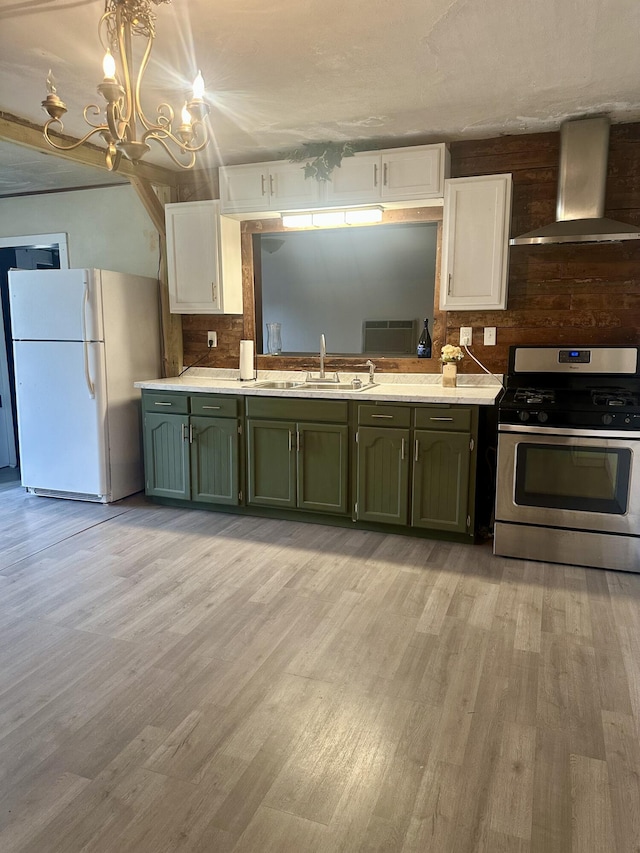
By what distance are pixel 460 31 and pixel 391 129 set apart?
1.23 m

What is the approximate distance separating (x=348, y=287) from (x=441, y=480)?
1.72 meters

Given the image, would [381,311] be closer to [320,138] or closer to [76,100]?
[320,138]

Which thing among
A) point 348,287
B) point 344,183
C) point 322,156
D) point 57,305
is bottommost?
point 57,305

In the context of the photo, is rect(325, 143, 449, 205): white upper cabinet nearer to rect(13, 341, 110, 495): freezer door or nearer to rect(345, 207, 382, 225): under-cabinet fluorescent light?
rect(345, 207, 382, 225): under-cabinet fluorescent light

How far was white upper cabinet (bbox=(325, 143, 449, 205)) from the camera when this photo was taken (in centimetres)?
357

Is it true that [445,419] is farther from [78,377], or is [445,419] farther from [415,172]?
[78,377]

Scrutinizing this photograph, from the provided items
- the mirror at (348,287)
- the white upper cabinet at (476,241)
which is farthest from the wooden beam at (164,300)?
the white upper cabinet at (476,241)

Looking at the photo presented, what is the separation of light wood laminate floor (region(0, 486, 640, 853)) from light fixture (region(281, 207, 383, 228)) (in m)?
2.16

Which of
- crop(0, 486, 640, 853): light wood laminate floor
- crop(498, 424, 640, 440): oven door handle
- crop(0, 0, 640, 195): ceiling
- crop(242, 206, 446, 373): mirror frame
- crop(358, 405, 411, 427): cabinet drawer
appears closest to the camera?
crop(0, 486, 640, 853): light wood laminate floor

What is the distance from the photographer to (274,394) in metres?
3.79

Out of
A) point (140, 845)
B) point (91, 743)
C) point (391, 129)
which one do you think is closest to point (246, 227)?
point (391, 129)

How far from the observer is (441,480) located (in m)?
3.47

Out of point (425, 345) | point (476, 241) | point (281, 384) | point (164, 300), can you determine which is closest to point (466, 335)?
point (425, 345)

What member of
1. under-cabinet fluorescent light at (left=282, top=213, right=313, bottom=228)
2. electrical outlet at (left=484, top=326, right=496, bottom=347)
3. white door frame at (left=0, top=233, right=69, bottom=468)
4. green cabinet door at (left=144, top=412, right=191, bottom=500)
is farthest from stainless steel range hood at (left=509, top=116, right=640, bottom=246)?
white door frame at (left=0, top=233, right=69, bottom=468)
